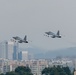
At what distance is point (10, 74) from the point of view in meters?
76.8

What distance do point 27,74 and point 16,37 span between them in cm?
2383

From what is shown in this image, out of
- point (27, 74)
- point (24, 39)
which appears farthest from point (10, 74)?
point (24, 39)

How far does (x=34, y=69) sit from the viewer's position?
18550cm

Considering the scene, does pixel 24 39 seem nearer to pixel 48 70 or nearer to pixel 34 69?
pixel 48 70

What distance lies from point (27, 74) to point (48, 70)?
596 centimetres

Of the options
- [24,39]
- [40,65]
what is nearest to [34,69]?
[40,65]

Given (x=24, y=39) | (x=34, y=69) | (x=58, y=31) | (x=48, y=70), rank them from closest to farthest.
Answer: (x=58, y=31), (x=24, y=39), (x=48, y=70), (x=34, y=69)

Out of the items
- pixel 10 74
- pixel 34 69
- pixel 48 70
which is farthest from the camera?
pixel 34 69

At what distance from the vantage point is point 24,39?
5666 cm

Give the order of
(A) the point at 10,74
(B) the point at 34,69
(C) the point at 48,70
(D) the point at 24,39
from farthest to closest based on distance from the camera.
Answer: (B) the point at 34,69
(C) the point at 48,70
(A) the point at 10,74
(D) the point at 24,39

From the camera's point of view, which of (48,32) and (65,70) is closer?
(48,32)

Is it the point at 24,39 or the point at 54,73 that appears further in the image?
the point at 54,73

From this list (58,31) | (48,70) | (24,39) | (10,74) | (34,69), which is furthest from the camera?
(34,69)

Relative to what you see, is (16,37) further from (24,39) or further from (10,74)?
(10,74)
